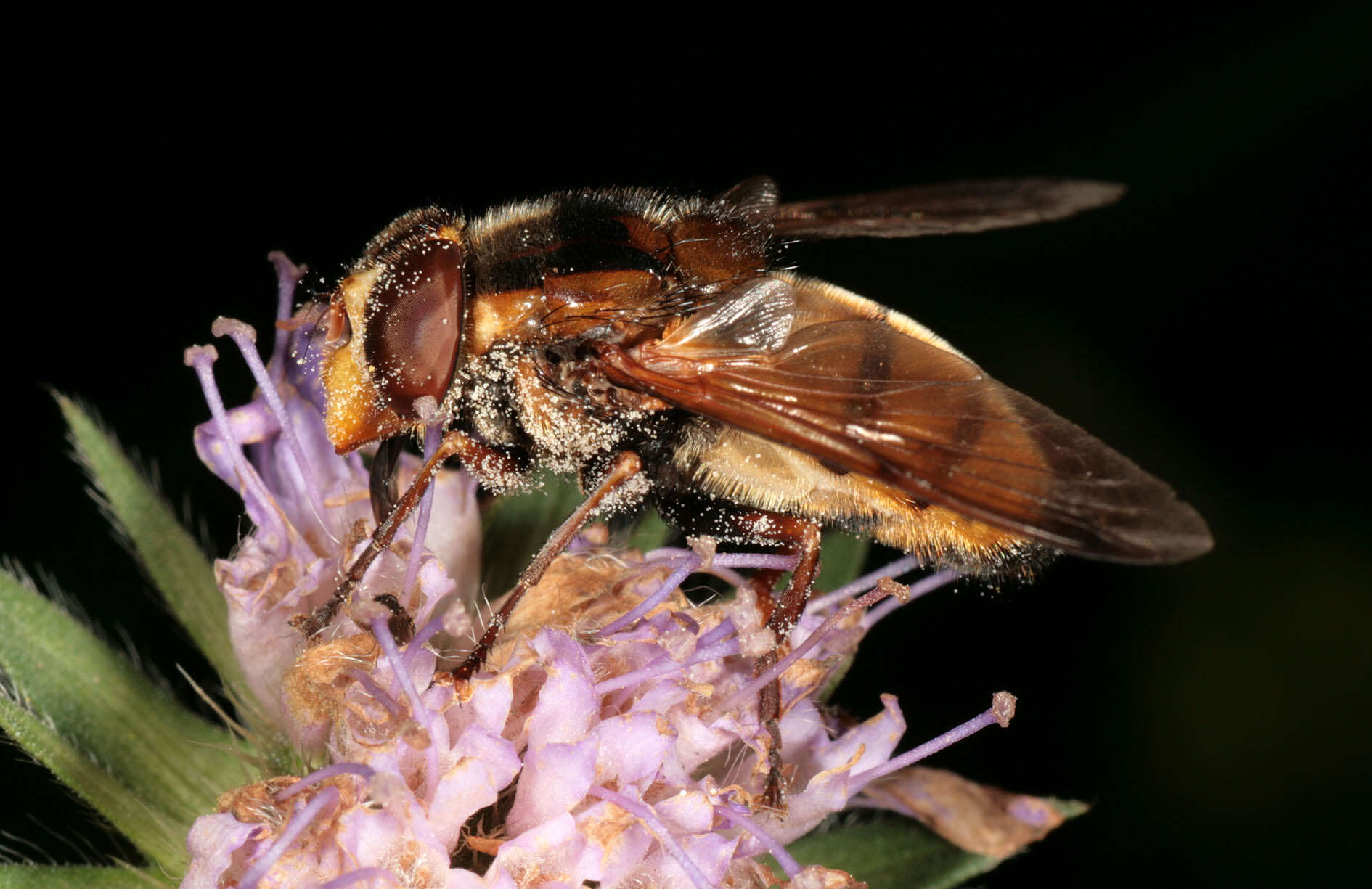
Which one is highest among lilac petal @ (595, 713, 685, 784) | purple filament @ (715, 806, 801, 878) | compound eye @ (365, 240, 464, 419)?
compound eye @ (365, 240, 464, 419)

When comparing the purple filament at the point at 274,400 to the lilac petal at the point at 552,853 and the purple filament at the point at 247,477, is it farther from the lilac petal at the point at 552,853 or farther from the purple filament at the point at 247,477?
the lilac petal at the point at 552,853

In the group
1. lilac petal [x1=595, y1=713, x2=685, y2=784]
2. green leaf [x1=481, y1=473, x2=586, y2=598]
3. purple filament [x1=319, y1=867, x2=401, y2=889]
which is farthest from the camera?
green leaf [x1=481, y1=473, x2=586, y2=598]

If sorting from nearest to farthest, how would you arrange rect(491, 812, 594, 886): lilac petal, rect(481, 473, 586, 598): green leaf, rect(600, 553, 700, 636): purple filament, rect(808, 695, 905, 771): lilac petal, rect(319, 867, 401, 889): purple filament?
rect(319, 867, 401, 889): purple filament, rect(491, 812, 594, 886): lilac petal, rect(600, 553, 700, 636): purple filament, rect(808, 695, 905, 771): lilac petal, rect(481, 473, 586, 598): green leaf

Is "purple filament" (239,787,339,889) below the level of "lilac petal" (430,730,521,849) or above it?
above

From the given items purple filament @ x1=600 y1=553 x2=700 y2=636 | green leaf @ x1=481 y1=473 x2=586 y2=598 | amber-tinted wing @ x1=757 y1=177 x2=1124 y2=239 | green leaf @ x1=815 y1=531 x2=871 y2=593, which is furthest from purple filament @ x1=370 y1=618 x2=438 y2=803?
amber-tinted wing @ x1=757 y1=177 x2=1124 y2=239

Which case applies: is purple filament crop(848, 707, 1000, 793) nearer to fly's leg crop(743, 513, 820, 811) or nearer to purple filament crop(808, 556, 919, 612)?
fly's leg crop(743, 513, 820, 811)

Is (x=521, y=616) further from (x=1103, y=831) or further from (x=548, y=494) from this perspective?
(x=1103, y=831)
